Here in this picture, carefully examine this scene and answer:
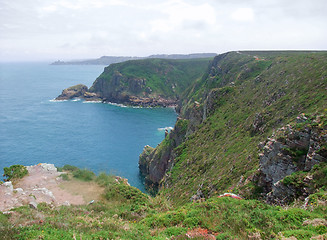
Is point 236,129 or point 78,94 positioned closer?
point 236,129

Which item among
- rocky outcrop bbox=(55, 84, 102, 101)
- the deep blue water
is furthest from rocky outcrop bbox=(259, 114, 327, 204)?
rocky outcrop bbox=(55, 84, 102, 101)

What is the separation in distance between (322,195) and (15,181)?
128 feet

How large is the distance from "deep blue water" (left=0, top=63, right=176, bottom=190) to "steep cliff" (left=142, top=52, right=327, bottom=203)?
20.0 meters

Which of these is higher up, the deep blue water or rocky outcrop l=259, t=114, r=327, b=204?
rocky outcrop l=259, t=114, r=327, b=204

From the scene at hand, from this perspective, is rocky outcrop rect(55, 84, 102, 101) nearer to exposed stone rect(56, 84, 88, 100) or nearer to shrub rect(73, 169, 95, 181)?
exposed stone rect(56, 84, 88, 100)

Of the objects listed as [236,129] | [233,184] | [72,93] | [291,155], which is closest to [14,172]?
[233,184]

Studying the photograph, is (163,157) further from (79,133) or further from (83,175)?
(79,133)

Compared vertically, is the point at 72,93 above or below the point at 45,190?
above

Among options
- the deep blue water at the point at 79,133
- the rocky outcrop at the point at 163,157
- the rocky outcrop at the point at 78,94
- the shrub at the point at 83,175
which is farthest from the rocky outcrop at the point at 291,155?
the rocky outcrop at the point at 78,94

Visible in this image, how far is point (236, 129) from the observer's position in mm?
44469

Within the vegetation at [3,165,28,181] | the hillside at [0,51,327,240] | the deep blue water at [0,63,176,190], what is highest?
the hillside at [0,51,327,240]

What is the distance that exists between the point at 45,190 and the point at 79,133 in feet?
258

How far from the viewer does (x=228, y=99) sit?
61.0 m

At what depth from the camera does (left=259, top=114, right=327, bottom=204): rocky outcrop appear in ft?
61.2
